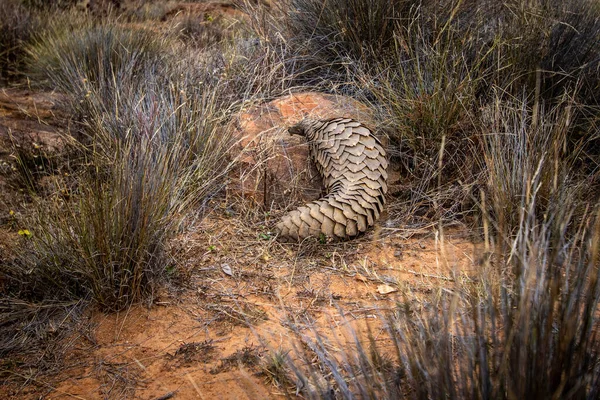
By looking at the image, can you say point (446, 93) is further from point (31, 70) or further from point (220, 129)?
point (31, 70)

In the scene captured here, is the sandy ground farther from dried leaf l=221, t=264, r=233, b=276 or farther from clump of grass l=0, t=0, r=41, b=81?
clump of grass l=0, t=0, r=41, b=81

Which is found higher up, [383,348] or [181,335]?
[383,348]

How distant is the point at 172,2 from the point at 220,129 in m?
7.37

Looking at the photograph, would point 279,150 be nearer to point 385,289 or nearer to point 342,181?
point 342,181

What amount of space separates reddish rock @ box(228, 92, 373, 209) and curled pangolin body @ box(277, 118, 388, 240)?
0.11 meters

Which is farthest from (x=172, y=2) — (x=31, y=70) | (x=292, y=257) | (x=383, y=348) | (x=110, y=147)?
(x=383, y=348)

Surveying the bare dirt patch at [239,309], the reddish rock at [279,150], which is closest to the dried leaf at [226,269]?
the bare dirt patch at [239,309]

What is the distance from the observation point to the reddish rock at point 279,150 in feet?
10.4

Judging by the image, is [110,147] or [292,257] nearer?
[292,257]

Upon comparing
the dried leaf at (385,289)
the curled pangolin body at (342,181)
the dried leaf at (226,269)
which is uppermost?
the curled pangolin body at (342,181)

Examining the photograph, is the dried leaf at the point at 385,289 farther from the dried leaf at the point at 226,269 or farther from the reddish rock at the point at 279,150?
the reddish rock at the point at 279,150

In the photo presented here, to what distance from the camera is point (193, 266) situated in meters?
2.52

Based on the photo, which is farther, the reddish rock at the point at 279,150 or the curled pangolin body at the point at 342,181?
the reddish rock at the point at 279,150

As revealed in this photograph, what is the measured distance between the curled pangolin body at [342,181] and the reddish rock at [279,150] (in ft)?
0.35
